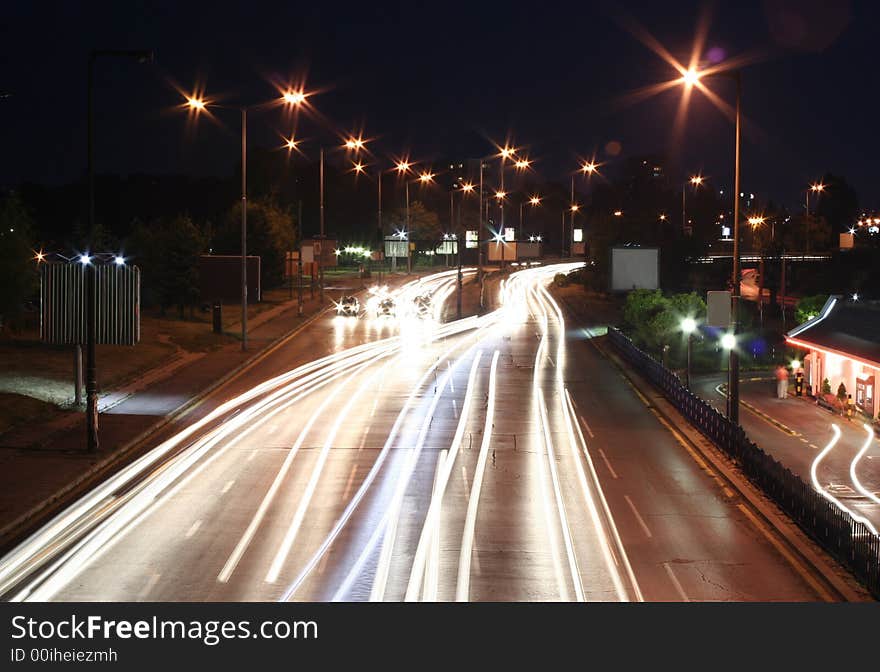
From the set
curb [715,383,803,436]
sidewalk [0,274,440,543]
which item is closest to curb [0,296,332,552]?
sidewalk [0,274,440,543]

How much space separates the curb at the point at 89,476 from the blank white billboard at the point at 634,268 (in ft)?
Result: 79.1

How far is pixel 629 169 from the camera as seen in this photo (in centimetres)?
18300

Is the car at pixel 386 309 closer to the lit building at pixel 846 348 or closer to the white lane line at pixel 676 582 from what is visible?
the lit building at pixel 846 348

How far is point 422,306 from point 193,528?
58.3 meters

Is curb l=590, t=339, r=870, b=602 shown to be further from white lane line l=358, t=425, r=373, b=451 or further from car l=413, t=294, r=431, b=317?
car l=413, t=294, r=431, b=317

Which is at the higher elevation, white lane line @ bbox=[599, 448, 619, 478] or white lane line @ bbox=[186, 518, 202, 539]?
white lane line @ bbox=[599, 448, 619, 478]

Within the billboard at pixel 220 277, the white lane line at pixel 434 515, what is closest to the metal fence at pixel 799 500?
the white lane line at pixel 434 515

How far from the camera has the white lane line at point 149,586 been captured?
14887mm

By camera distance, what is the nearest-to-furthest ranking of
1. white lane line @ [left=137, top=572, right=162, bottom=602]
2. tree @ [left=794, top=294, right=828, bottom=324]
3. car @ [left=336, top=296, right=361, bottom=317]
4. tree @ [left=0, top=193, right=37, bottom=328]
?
white lane line @ [left=137, top=572, right=162, bottom=602], tree @ [left=0, top=193, right=37, bottom=328], tree @ [left=794, top=294, right=828, bottom=324], car @ [left=336, top=296, right=361, bottom=317]

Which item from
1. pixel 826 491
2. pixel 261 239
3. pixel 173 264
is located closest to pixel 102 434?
pixel 826 491

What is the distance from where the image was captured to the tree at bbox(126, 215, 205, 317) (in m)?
63.9

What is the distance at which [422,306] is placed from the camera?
253 ft

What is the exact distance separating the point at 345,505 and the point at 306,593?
5983 millimetres

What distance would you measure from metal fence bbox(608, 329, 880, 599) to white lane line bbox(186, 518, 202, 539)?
410 inches
